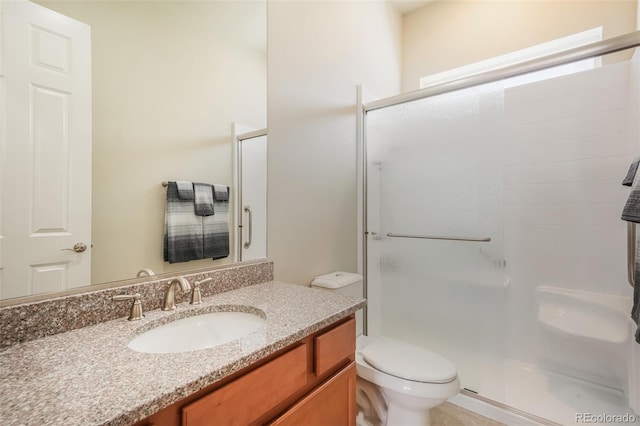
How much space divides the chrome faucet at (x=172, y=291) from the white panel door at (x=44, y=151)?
0.73 feet

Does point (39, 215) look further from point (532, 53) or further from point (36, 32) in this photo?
point (532, 53)

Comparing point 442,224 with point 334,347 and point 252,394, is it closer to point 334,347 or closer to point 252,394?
point 334,347

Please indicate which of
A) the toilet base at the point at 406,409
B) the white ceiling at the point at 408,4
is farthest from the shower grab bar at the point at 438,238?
the white ceiling at the point at 408,4

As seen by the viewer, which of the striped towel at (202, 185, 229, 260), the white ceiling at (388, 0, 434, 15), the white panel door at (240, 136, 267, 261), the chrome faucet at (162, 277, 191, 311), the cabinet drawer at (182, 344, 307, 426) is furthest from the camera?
the white ceiling at (388, 0, 434, 15)

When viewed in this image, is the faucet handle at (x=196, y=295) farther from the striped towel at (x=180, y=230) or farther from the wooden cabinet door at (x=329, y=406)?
the wooden cabinet door at (x=329, y=406)

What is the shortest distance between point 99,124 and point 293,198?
879 mm

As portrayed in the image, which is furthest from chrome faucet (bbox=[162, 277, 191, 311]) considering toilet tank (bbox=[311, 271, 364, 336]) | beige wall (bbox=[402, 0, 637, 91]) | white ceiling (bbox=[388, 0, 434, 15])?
white ceiling (bbox=[388, 0, 434, 15])

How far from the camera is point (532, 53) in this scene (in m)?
2.17

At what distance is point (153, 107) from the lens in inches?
39.1

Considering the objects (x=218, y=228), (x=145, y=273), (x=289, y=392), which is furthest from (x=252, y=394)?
(x=218, y=228)

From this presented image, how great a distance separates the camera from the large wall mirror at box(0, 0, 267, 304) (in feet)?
2.47

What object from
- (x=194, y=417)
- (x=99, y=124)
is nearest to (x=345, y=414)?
(x=194, y=417)

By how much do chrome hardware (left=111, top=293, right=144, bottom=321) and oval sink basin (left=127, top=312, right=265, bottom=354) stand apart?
0.06 metres

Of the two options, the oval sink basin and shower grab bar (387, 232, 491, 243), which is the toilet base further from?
shower grab bar (387, 232, 491, 243)
